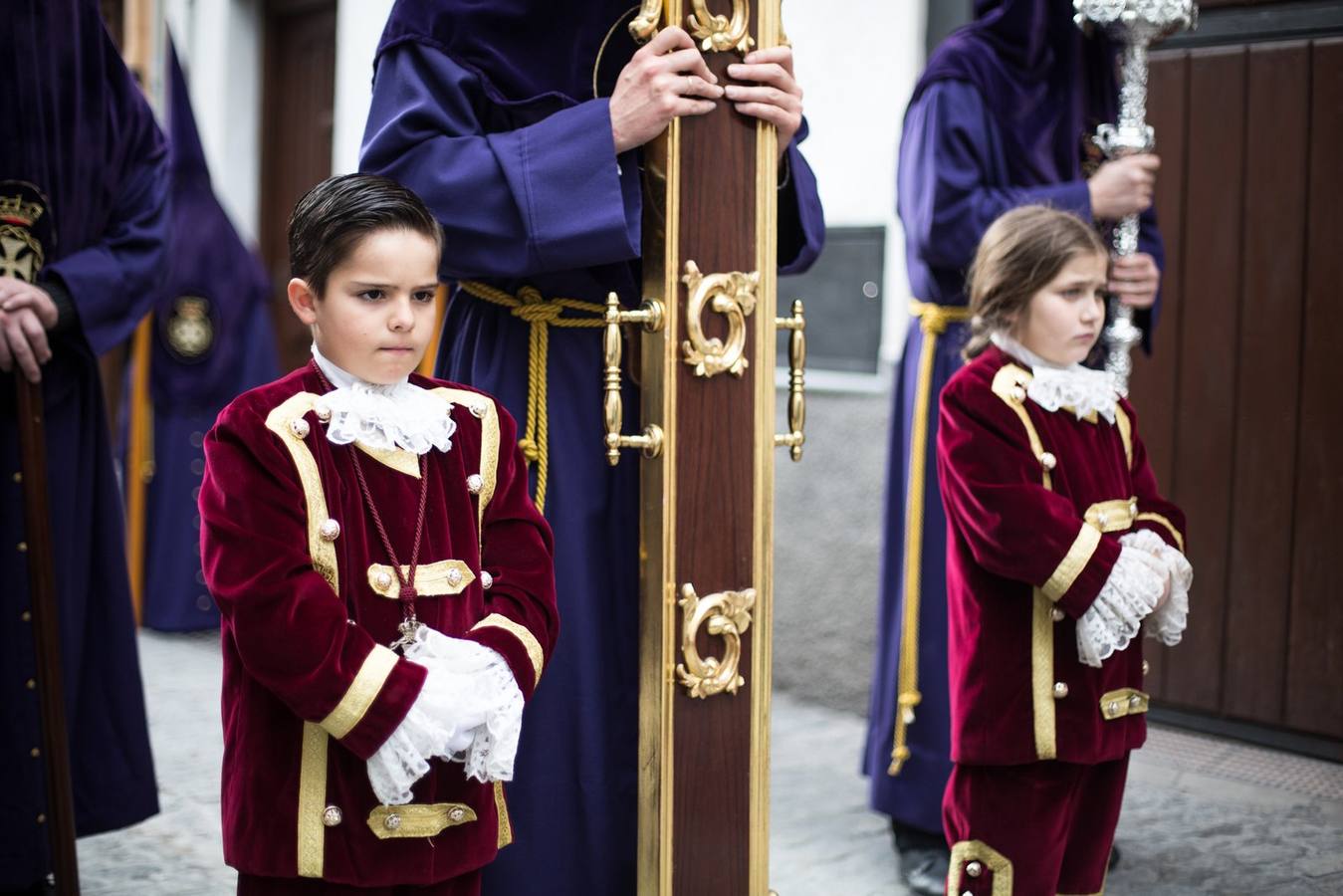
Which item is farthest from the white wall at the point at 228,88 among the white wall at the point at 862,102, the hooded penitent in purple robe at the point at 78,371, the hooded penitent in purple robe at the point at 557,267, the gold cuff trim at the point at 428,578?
the gold cuff trim at the point at 428,578

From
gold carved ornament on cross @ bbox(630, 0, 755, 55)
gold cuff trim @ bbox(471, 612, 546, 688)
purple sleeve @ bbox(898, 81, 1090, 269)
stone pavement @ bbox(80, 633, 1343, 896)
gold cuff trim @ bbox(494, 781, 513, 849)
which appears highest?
gold carved ornament on cross @ bbox(630, 0, 755, 55)

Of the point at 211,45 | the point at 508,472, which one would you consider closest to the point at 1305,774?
the point at 508,472

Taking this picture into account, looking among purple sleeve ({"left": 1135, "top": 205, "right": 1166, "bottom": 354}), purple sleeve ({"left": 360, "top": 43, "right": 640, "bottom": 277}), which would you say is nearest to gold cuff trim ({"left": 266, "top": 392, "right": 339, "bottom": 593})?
purple sleeve ({"left": 360, "top": 43, "right": 640, "bottom": 277})

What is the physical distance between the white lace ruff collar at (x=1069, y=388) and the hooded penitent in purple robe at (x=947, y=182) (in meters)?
0.71

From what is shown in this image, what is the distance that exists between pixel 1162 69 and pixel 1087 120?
1.29 metres

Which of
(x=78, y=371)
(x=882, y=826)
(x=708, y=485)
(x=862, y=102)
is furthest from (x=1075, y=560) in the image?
(x=862, y=102)

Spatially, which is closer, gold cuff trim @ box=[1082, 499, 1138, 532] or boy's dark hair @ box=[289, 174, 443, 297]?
boy's dark hair @ box=[289, 174, 443, 297]

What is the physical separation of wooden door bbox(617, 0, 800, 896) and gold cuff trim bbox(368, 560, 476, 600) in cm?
35

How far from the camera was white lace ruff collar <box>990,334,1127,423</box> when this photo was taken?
258 centimetres

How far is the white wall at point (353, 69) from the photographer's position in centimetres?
660

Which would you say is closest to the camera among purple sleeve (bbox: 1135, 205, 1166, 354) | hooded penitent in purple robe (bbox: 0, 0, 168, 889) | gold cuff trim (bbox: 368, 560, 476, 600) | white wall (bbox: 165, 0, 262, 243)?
gold cuff trim (bbox: 368, 560, 476, 600)

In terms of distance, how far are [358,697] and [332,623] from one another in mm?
95

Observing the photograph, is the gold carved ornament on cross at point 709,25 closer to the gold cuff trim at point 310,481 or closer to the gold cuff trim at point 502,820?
the gold cuff trim at point 310,481

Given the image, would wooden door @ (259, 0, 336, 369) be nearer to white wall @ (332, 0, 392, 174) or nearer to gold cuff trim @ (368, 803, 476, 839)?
white wall @ (332, 0, 392, 174)
